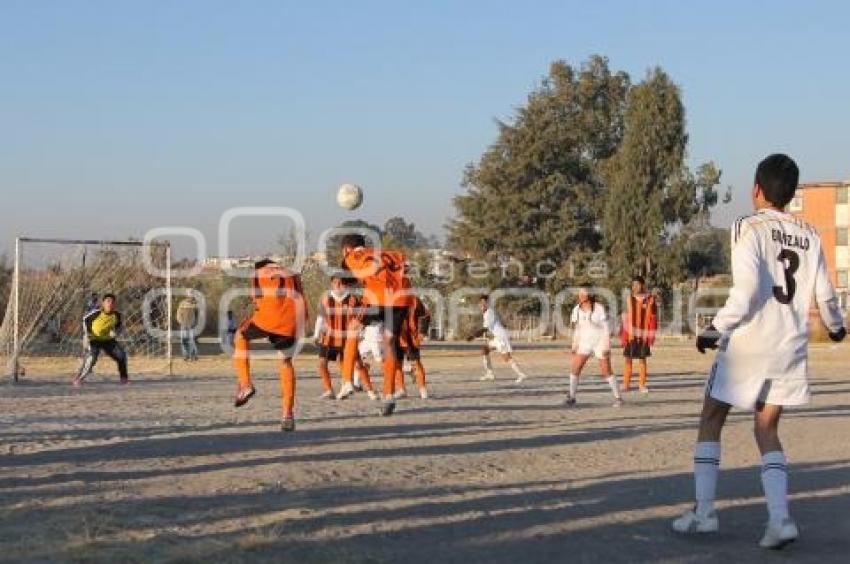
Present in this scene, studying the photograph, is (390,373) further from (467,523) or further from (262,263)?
(467,523)

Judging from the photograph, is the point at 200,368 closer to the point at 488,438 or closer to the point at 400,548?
the point at 488,438

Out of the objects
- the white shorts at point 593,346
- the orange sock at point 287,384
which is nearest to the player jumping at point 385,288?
the orange sock at point 287,384

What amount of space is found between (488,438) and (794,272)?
572 centimetres

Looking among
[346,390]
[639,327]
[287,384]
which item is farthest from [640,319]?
[287,384]

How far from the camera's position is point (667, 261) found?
189ft

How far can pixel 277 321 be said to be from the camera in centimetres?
1247

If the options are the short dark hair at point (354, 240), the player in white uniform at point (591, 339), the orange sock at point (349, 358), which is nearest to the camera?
the short dark hair at point (354, 240)

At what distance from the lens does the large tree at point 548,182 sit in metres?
64.4

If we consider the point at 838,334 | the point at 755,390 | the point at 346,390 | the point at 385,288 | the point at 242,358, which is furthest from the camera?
the point at 346,390

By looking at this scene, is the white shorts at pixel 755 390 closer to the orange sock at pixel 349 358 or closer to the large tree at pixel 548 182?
the orange sock at pixel 349 358

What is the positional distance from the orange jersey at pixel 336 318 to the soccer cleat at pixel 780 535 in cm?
1225

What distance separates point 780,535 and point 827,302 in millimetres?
1508

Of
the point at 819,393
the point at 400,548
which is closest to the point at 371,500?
the point at 400,548

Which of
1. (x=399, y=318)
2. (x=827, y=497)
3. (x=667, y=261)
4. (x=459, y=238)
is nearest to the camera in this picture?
(x=827, y=497)
